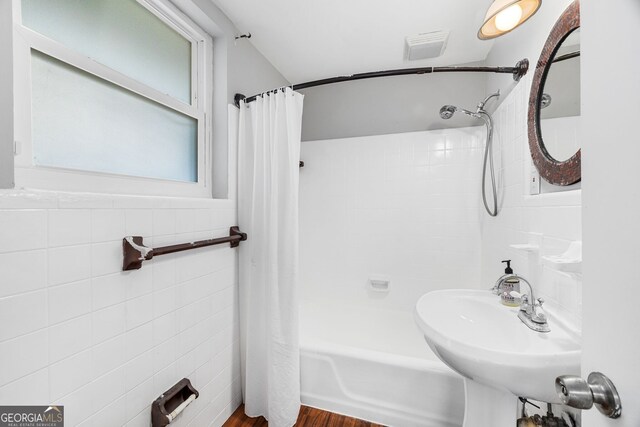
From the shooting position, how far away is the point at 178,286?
1.13 m

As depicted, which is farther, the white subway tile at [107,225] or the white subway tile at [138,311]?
the white subway tile at [138,311]

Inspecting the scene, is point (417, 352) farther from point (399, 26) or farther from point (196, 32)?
point (196, 32)

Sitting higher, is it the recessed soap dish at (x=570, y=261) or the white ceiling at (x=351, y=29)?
the white ceiling at (x=351, y=29)

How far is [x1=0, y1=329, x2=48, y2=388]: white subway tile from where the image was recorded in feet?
2.12

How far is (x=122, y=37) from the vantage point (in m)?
1.12

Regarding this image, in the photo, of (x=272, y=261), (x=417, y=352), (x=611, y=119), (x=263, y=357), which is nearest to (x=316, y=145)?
(x=272, y=261)

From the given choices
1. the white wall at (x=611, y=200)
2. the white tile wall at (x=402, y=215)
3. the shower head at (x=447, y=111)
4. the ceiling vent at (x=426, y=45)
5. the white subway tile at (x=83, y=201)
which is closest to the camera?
the white wall at (x=611, y=200)

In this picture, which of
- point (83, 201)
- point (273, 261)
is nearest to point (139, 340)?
point (83, 201)

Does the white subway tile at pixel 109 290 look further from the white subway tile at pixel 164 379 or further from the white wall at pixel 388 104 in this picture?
the white wall at pixel 388 104

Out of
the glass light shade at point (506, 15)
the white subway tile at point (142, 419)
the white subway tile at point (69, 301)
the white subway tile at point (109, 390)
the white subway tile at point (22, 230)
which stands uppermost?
the glass light shade at point (506, 15)

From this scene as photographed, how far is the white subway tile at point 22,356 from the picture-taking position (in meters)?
0.65

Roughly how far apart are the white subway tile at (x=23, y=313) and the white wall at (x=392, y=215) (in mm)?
1718

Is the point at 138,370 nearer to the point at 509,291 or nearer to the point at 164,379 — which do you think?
the point at 164,379

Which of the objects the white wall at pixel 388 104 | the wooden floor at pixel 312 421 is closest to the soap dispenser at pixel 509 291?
the wooden floor at pixel 312 421
